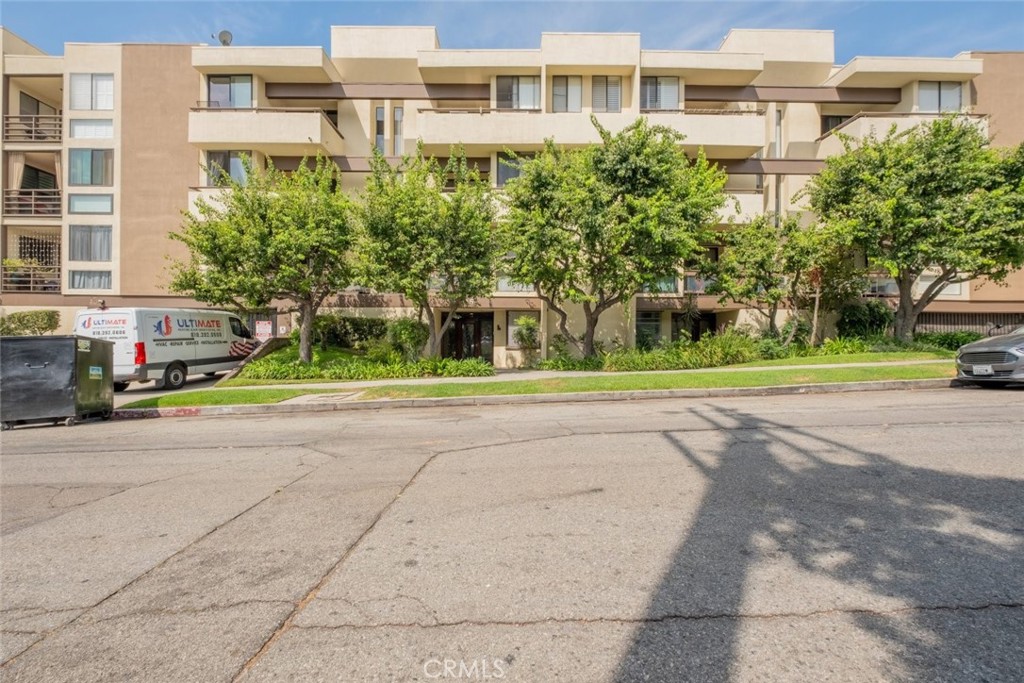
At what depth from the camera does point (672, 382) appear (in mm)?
12898

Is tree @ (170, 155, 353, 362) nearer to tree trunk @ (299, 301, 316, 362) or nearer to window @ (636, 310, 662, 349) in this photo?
tree trunk @ (299, 301, 316, 362)

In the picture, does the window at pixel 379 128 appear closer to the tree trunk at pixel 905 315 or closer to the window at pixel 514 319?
the window at pixel 514 319

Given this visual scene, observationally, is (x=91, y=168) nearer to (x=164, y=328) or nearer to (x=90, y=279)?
(x=90, y=279)

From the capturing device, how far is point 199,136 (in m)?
22.3

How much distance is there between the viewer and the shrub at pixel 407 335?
66.3 feet

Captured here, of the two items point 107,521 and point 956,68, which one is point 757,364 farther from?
point 956,68

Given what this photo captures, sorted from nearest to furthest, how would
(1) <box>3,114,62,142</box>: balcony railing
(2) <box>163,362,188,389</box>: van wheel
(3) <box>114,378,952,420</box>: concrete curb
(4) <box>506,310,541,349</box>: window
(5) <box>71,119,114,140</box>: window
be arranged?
(3) <box>114,378,952,420</box>: concrete curb
(2) <box>163,362,188,389</box>: van wheel
(4) <box>506,310,541,349</box>: window
(5) <box>71,119,114,140</box>: window
(1) <box>3,114,62,142</box>: balcony railing

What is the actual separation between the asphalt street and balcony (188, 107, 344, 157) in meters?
19.0

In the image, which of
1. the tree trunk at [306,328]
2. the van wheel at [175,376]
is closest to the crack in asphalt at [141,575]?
the tree trunk at [306,328]

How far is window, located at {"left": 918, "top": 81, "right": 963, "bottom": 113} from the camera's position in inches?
932

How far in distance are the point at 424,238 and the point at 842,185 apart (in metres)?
14.7

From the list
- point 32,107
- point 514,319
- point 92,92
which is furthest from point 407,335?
point 32,107

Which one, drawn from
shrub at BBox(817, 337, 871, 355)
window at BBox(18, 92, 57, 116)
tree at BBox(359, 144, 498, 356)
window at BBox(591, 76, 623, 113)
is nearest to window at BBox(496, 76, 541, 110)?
window at BBox(591, 76, 623, 113)

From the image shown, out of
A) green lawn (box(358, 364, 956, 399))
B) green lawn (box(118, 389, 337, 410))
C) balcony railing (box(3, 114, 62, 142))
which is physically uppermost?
balcony railing (box(3, 114, 62, 142))
